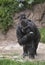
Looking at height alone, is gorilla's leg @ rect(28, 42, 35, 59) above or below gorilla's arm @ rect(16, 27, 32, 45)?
below

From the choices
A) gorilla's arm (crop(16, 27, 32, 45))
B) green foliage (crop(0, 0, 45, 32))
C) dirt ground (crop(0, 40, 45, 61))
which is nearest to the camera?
gorilla's arm (crop(16, 27, 32, 45))

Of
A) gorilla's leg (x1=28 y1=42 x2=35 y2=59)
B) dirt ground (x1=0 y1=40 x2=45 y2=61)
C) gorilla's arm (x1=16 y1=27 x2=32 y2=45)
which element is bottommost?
dirt ground (x1=0 y1=40 x2=45 y2=61)

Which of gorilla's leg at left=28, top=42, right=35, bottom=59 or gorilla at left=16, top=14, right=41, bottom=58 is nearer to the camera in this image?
gorilla at left=16, top=14, right=41, bottom=58

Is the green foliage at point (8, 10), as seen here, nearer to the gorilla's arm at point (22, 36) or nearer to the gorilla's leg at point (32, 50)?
the gorilla's leg at point (32, 50)

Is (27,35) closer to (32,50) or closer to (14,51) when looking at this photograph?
(32,50)

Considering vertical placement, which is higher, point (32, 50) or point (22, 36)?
point (22, 36)

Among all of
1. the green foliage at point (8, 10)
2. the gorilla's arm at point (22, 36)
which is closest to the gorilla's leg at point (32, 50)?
the gorilla's arm at point (22, 36)

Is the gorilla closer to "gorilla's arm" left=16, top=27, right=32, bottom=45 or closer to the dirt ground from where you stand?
"gorilla's arm" left=16, top=27, right=32, bottom=45

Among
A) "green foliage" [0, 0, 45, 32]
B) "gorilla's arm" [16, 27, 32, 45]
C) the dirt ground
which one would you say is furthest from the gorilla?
"green foliage" [0, 0, 45, 32]

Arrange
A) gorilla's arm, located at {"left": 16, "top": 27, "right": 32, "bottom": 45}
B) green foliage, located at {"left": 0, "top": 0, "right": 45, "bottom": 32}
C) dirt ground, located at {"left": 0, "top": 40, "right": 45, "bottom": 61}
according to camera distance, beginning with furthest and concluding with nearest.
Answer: green foliage, located at {"left": 0, "top": 0, "right": 45, "bottom": 32} → dirt ground, located at {"left": 0, "top": 40, "right": 45, "bottom": 61} → gorilla's arm, located at {"left": 16, "top": 27, "right": 32, "bottom": 45}

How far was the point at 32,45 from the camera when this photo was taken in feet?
29.2

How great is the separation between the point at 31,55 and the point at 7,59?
26.1 inches

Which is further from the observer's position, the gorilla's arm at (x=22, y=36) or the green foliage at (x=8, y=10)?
the green foliage at (x=8, y=10)

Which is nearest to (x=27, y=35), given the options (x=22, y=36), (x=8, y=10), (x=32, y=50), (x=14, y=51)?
(x=22, y=36)
